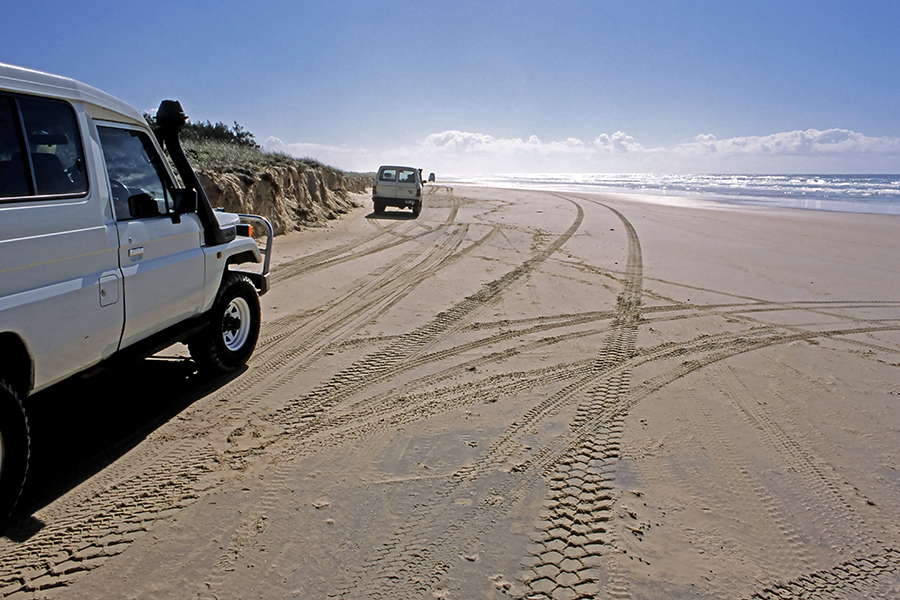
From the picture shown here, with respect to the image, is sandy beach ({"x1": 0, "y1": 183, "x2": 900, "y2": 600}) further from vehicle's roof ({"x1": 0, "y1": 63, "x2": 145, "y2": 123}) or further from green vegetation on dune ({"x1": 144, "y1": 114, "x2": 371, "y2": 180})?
green vegetation on dune ({"x1": 144, "y1": 114, "x2": 371, "y2": 180})

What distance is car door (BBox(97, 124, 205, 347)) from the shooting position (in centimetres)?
361

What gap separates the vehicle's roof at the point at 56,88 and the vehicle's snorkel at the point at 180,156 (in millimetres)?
405

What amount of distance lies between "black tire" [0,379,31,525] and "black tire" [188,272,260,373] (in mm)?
1931

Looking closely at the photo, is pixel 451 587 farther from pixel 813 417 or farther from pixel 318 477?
pixel 813 417

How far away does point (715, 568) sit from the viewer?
2.77 meters

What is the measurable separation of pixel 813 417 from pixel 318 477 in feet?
13.5

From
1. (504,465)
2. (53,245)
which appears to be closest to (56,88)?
(53,245)

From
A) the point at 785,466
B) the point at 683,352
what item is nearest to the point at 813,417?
the point at 785,466

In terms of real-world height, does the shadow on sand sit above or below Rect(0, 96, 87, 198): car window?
below

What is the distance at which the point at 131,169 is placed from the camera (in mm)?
3920

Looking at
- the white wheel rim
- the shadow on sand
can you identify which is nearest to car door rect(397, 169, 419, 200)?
the white wheel rim

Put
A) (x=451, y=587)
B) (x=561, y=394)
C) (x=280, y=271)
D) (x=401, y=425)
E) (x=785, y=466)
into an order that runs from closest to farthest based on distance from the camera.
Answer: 1. (x=451, y=587)
2. (x=785, y=466)
3. (x=401, y=425)
4. (x=561, y=394)
5. (x=280, y=271)

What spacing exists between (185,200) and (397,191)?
15902 mm

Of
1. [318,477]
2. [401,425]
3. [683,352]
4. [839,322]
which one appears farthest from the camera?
[839,322]
